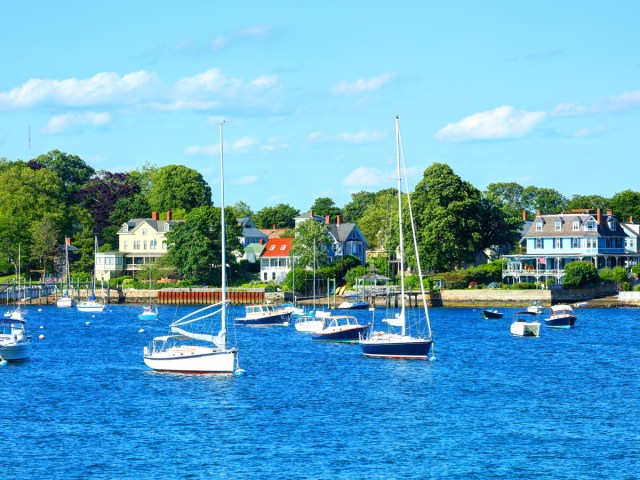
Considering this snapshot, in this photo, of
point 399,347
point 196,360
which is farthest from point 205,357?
point 399,347

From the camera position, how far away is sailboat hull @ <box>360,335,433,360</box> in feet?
229

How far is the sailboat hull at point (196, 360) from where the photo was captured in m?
62.6

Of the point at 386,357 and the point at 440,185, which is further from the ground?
the point at 440,185

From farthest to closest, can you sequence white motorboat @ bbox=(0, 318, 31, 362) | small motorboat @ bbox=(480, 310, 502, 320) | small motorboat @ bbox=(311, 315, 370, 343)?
small motorboat @ bbox=(480, 310, 502, 320)
small motorboat @ bbox=(311, 315, 370, 343)
white motorboat @ bbox=(0, 318, 31, 362)

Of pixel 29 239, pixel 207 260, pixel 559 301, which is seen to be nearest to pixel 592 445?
pixel 559 301

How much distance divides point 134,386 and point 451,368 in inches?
823

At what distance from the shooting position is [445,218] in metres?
134

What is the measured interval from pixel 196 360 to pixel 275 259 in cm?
9656

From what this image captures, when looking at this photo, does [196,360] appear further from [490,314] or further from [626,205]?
[626,205]

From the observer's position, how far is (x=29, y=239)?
550 ft

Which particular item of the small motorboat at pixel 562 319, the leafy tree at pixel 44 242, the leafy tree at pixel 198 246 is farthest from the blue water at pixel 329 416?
the leafy tree at pixel 44 242

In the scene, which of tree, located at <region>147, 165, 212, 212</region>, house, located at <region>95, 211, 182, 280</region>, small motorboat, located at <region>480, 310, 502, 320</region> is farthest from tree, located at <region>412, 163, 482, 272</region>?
tree, located at <region>147, 165, 212, 212</region>

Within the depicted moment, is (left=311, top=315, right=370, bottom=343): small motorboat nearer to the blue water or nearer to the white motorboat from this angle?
the blue water

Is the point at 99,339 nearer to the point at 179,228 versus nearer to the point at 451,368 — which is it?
the point at 451,368
